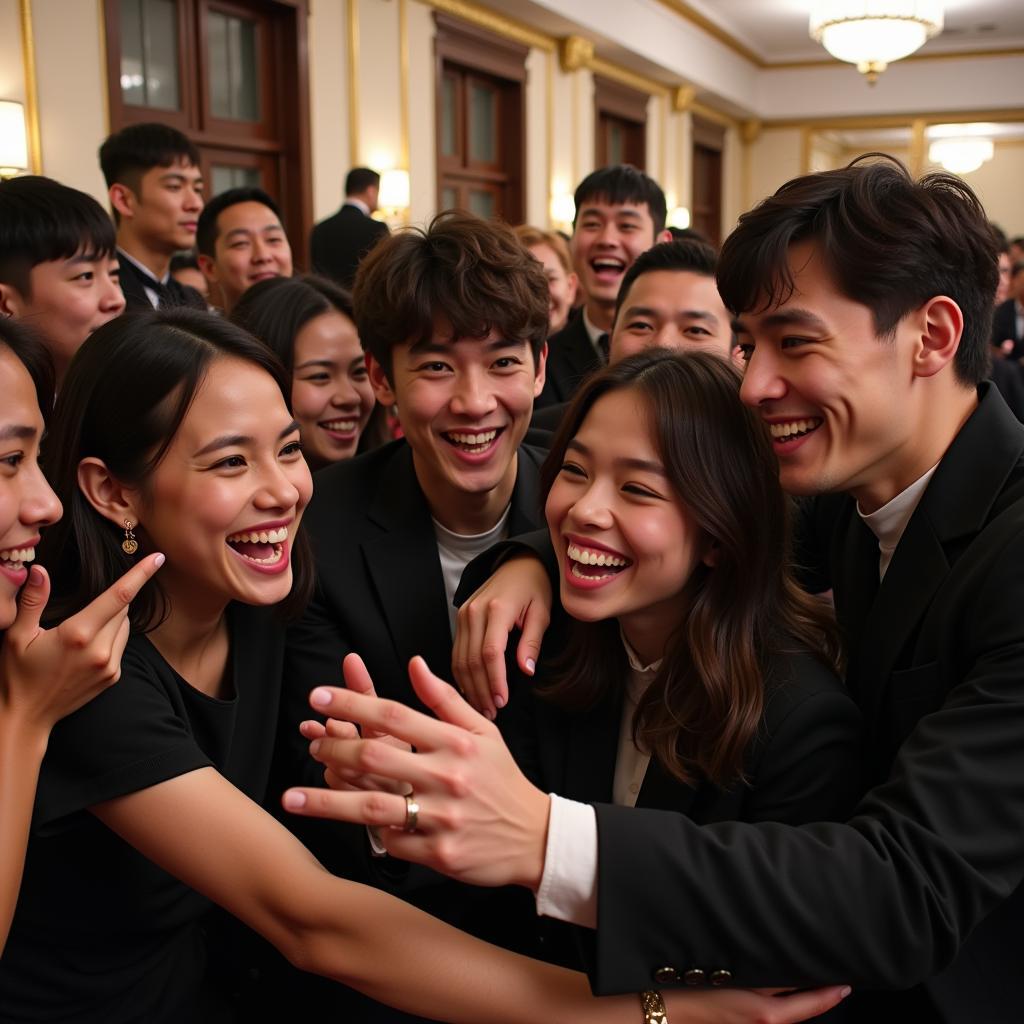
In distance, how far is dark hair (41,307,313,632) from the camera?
1573 millimetres

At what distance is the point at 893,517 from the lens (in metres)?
1.48

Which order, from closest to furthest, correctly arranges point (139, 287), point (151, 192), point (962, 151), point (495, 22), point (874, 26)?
point (139, 287)
point (151, 192)
point (495, 22)
point (874, 26)
point (962, 151)

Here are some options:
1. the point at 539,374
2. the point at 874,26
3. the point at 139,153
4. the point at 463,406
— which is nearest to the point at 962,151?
the point at 874,26

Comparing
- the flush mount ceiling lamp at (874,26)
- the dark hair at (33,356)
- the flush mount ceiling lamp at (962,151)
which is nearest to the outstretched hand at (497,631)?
the dark hair at (33,356)

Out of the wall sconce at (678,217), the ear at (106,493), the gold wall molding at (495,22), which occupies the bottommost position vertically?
the ear at (106,493)

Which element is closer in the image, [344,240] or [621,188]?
[621,188]

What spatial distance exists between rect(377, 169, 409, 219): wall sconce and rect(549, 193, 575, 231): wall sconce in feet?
7.69

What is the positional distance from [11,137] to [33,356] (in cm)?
346

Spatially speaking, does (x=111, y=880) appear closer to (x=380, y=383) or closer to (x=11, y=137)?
(x=380, y=383)

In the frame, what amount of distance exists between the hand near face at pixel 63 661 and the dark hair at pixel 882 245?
90cm

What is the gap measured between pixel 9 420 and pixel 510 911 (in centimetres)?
102

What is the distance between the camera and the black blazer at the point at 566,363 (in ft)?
12.0

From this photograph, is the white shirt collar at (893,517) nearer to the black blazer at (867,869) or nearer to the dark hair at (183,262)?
the black blazer at (867,869)

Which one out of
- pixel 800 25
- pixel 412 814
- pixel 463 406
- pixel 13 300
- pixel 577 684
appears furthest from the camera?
pixel 800 25
